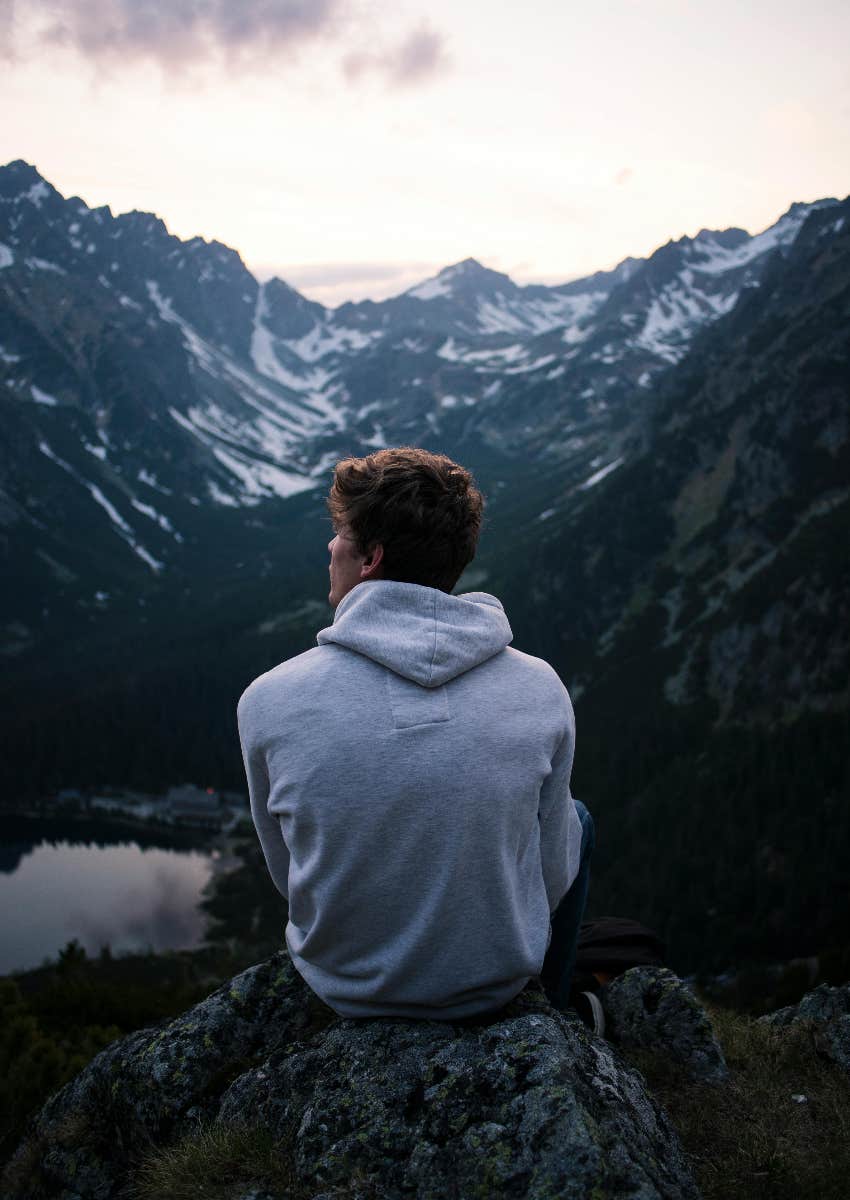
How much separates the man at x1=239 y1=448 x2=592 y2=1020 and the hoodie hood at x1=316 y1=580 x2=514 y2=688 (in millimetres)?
12

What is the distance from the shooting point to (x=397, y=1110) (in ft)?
16.5

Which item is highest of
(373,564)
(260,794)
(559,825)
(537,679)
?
(373,564)

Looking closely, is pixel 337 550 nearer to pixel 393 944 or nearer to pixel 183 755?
pixel 393 944

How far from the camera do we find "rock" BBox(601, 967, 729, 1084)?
7758mm

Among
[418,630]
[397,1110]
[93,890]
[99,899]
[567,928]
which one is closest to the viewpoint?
[418,630]

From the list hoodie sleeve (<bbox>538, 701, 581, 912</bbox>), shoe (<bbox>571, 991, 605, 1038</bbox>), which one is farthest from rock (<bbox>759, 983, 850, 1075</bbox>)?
hoodie sleeve (<bbox>538, 701, 581, 912</bbox>)

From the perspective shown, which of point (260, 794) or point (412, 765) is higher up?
point (412, 765)

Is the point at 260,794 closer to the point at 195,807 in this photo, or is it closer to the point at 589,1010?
the point at 589,1010

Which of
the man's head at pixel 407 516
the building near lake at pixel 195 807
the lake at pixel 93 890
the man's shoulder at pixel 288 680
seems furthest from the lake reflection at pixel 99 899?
the man's head at pixel 407 516

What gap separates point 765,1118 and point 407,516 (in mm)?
5707

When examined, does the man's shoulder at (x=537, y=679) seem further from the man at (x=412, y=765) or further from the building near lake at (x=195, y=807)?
the building near lake at (x=195, y=807)

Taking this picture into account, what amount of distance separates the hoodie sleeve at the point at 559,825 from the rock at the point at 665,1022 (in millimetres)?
3073

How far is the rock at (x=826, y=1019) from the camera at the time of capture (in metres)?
8.17

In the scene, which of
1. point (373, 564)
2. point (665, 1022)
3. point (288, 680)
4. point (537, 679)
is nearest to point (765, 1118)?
point (665, 1022)
